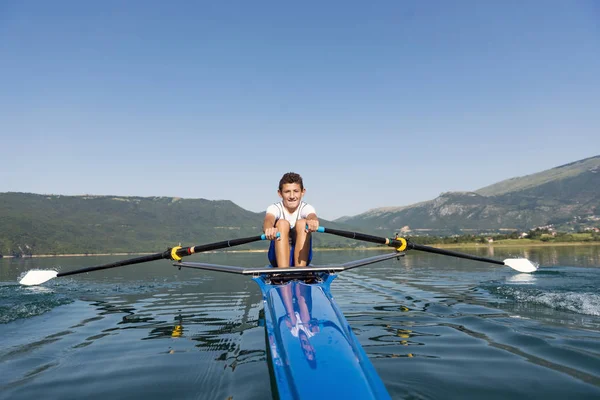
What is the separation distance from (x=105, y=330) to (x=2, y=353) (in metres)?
1.87

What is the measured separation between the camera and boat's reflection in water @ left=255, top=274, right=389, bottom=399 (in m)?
3.14

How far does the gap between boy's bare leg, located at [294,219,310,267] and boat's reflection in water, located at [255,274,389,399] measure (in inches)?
98.4

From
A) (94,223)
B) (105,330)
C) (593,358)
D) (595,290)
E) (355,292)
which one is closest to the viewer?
(593,358)

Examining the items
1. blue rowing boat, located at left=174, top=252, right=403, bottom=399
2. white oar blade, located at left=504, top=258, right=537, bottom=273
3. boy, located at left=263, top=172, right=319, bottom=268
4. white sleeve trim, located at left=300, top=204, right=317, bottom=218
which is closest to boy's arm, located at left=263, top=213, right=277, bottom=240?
boy, located at left=263, top=172, right=319, bottom=268

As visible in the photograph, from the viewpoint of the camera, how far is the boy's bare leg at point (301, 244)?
7981 millimetres

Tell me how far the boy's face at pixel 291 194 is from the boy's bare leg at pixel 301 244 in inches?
27.7

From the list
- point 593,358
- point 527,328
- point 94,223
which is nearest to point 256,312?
point 527,328

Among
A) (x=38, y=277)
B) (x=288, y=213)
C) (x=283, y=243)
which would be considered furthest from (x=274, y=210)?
(x=38, y=277)

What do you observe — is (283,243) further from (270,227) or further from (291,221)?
(291,221)

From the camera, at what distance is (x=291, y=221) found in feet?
29.7

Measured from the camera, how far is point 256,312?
9.38 m

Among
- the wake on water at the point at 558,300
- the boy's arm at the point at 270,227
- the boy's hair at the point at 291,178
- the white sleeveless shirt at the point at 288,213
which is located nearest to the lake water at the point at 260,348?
the wake on water at the point at 558,300

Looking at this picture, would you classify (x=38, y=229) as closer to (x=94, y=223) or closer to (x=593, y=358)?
(x=94, y=223)

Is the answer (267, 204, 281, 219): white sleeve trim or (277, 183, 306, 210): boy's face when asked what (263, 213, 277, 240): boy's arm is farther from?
(277, 183, 306, 210): boy's face
